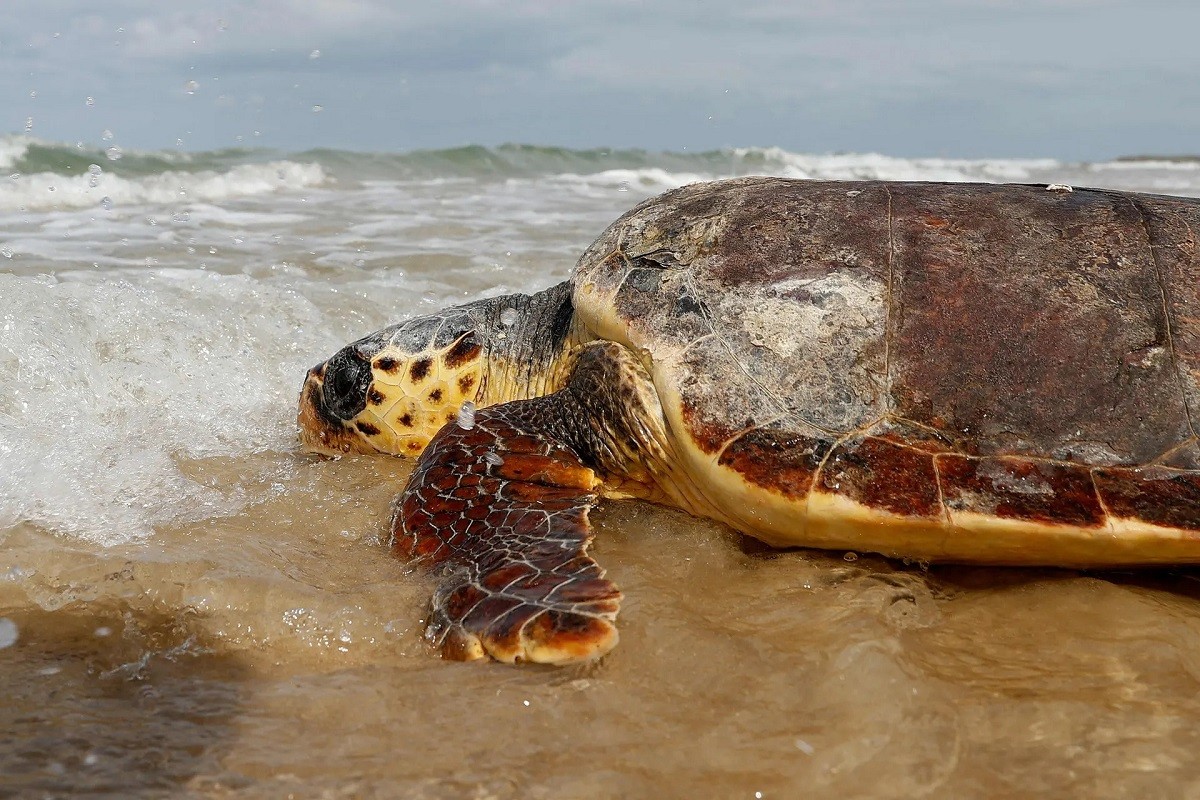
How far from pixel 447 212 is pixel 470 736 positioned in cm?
840

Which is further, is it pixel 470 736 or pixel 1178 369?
pixel 1178 369

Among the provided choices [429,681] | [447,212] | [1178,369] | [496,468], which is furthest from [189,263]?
[1178,369]

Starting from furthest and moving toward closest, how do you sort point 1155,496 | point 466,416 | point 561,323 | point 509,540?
point 561,323 → point 466,416 → point 509,540 → point 1155,496

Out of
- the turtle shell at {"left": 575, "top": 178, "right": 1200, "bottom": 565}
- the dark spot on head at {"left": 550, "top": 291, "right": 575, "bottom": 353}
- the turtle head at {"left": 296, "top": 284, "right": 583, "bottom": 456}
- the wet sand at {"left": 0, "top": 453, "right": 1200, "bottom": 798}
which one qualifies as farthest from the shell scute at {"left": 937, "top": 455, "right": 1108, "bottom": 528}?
the turtle head at {"left": 296, "top": 284, "right": 583, "bottom": 456}

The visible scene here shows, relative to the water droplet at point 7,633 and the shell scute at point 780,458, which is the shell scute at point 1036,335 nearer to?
the shell scute at point 780,458

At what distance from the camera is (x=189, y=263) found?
5988mm

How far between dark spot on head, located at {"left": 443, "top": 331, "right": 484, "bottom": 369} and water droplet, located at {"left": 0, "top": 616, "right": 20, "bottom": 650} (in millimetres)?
1557

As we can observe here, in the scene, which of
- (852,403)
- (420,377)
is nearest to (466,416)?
(420,377)

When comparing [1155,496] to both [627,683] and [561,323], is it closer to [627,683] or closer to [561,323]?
[627,683]

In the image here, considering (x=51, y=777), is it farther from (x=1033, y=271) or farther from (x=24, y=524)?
(x=1033, y=271)

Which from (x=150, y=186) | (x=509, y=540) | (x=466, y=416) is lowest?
(x=509, y=540)

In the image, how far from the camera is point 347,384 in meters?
3.16

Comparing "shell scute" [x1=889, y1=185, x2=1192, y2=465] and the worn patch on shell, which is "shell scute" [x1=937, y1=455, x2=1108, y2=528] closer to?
"shell scute" [x1=889, y1=185, x2=1192, y2=465]

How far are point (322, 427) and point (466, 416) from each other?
64 cm
